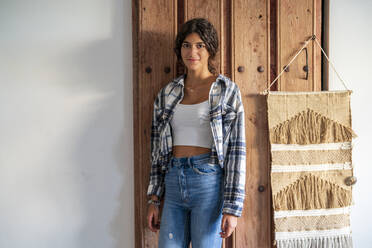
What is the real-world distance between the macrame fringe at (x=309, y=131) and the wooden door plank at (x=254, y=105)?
91mm

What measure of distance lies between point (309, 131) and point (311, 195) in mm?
343

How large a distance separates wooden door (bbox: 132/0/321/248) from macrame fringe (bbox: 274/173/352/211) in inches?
3.6

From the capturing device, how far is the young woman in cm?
109

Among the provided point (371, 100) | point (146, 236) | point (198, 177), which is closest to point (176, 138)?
point (198, 177)

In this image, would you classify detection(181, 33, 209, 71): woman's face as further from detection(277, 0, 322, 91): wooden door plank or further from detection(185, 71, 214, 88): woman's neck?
detection(277, 0, 322, 91): wooden door plank

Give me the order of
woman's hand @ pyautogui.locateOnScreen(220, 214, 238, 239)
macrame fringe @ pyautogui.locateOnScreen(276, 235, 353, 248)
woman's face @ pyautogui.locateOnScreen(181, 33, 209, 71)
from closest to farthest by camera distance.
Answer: woman's hand @ pyautogui.locateOnScreen(220, 214, 238, 239) → woman's face @ pyautogui.locateOnScreen(181, 33, 209, 71) → macrame fringe @ pyautogui.locateOnScreen(276, 235, 353, 248)

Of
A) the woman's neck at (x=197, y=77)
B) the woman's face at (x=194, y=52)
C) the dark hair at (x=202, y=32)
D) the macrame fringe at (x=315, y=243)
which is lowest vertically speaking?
the macrame fringe at (x=315, y=243)

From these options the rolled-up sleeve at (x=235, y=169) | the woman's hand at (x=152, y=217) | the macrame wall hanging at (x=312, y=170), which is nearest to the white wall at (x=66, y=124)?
the woman's hand at (x=152, y=217)

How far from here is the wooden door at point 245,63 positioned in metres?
1.39

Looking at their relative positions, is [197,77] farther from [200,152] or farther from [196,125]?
[200,152]

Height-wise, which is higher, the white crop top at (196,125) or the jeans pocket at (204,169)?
the white crop top at (196,125)

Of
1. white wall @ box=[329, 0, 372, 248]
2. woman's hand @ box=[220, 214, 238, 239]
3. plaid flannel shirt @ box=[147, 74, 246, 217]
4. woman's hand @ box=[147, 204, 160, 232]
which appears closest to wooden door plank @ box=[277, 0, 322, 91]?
white wall @ box=[329, 0, 372, 248]

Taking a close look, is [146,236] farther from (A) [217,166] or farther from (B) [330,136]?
(B) [330,136]

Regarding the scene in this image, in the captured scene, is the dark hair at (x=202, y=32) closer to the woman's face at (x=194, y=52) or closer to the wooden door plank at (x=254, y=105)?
the woman's face at (x=194, y=52)
